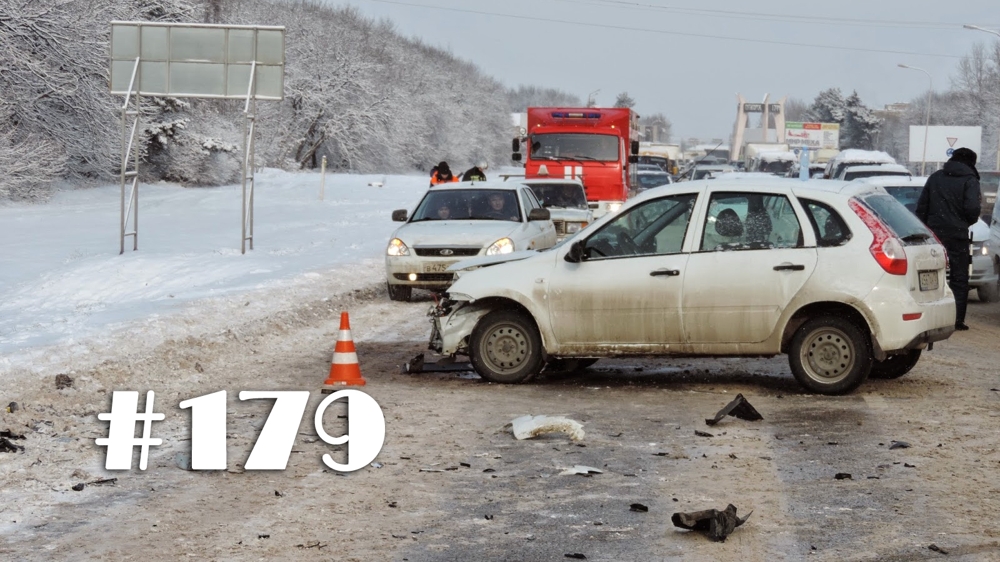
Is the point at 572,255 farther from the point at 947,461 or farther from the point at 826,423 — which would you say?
the point at 947,461

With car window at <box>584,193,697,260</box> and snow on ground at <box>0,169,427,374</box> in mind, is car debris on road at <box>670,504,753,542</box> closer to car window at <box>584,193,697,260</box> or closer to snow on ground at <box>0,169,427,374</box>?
car window at <box>584,193,697,260</box>

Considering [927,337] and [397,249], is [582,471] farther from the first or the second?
[397,249]

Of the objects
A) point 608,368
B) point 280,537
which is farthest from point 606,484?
point 608,368

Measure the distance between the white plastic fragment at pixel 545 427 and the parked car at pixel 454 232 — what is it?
8.27 meters

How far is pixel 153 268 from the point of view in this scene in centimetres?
1972

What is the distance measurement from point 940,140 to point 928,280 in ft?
194

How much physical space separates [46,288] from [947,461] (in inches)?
499

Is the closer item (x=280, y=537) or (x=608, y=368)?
(x=280, y=537)

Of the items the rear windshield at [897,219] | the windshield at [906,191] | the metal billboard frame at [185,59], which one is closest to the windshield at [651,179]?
the metal billboard frame at [185,59]

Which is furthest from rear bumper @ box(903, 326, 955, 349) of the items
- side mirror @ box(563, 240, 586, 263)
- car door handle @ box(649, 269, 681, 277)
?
side mirror @ box(563, 240, 586, 263)

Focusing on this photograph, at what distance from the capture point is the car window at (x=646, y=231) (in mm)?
10500

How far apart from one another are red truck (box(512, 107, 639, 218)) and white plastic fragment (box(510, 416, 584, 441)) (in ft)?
72.3

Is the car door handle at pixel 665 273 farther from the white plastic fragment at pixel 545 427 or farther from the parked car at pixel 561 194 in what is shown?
the parked car at pixel 561 194

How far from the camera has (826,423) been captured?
353 inches
